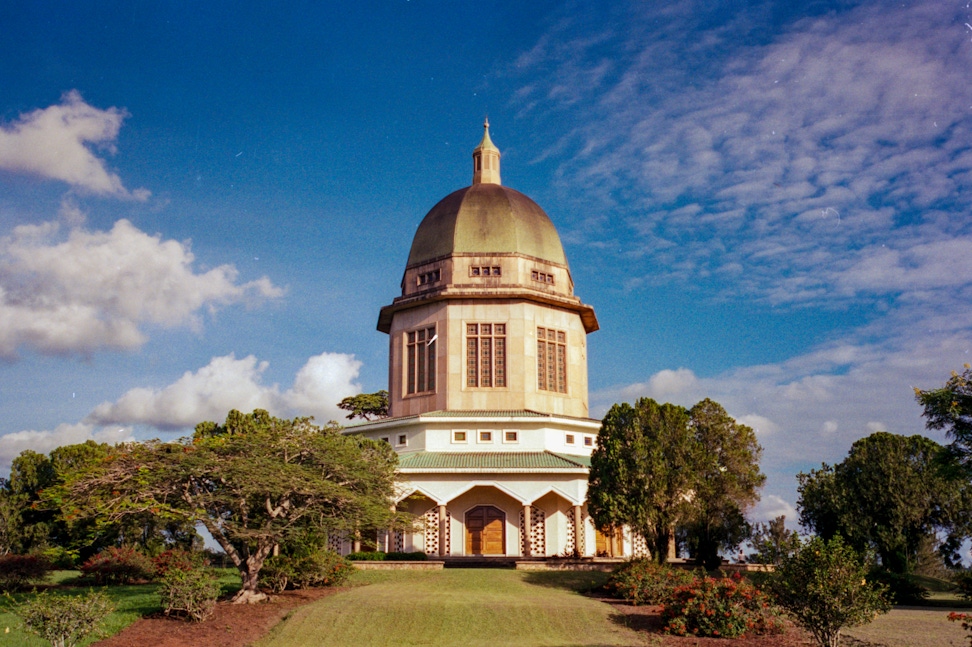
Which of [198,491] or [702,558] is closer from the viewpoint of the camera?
[198,491]

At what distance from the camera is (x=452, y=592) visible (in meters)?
27.0

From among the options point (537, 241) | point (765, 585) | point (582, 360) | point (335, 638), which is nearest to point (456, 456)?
point (582, 360)

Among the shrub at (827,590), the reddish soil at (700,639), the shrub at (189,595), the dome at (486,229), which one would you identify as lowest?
the reddish soil at (700,639)

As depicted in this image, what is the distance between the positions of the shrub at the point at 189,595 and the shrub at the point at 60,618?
4.61m

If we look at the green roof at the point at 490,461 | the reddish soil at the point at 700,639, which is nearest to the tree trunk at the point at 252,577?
the reddish soil at the point at 700,639

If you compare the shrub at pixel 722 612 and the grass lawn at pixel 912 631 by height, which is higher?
the shrub at pixel 722 612

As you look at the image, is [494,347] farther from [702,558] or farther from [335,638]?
[335,638]

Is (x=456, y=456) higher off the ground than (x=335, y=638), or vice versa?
(x=456, y=456)

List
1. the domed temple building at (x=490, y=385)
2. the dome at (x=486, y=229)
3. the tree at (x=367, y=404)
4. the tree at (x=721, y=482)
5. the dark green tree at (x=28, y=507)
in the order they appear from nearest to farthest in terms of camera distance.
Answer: the tree at (x=721, y=482)
the domed temple building at (x=490, y=385)
the dark green tree at (x=28, y=507)
the dome at (x=486, y=229)
the tree at (x=367, y=404)

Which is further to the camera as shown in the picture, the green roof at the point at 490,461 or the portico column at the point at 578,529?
the green roof at the point at 490,461

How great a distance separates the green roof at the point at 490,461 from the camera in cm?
4034

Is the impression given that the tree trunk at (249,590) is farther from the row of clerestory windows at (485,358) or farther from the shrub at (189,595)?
the row of clerestory windows at (485,358)

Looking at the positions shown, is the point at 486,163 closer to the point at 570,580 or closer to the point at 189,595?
the point at 570,580

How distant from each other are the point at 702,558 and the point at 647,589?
10.9 metres
